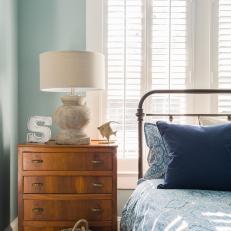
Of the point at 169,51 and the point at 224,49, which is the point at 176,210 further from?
the point at 224,49

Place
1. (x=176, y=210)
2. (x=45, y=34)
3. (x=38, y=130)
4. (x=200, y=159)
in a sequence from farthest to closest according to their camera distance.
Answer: (x=45, y=34)
(x=38, y=130)
(x=200, y=159)
(x=176, y=210)

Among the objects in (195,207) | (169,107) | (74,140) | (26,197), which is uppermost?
(169,107)

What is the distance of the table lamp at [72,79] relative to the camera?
2322 mm

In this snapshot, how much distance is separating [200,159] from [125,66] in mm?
1163

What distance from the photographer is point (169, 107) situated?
2869mm

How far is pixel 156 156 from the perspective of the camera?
2.24m

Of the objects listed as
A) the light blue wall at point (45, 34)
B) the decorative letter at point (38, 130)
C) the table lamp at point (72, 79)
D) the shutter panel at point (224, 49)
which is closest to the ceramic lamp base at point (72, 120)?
the table lamp at point (72, 79)

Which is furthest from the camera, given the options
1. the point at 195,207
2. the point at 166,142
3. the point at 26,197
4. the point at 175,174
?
the point at 26,197

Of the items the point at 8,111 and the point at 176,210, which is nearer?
the point at 176,210

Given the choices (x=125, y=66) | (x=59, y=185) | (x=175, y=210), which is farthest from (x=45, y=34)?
(x=175, y=210)

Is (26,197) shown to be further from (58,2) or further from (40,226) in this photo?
(58,2)

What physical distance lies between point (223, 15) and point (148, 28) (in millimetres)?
578

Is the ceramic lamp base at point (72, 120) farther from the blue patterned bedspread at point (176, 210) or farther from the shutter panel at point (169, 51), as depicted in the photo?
the shutter panel at point (169, 51)

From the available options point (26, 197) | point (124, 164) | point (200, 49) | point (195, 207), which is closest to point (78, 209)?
point (26, 197)
